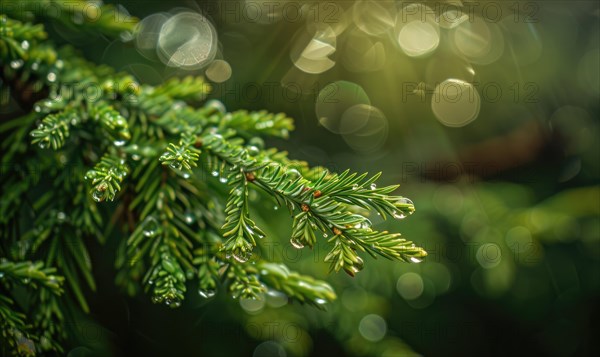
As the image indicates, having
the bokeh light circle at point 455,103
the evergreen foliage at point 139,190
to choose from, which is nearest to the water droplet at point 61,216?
the evergreen foliage at point 139,190

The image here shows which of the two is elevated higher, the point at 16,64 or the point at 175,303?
the point at 16,64

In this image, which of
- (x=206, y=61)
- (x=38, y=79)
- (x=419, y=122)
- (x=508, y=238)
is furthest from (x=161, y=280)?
(x=419, y=122)

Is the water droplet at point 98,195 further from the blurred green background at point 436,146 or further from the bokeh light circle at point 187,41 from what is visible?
the bokeh light circle at point 187,41

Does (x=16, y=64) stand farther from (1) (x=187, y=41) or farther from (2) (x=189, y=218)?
(1) (x=187, y=41)

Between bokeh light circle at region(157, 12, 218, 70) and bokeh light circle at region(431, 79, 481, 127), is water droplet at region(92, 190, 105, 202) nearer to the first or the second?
bokeh light circle at region(157, 12, 218, 70)

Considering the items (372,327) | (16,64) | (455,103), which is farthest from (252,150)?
(455,103)

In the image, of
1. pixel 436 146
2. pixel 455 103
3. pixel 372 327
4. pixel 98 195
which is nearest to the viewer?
pixel 98 195

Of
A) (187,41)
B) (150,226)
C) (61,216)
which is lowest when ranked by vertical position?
(61,216)

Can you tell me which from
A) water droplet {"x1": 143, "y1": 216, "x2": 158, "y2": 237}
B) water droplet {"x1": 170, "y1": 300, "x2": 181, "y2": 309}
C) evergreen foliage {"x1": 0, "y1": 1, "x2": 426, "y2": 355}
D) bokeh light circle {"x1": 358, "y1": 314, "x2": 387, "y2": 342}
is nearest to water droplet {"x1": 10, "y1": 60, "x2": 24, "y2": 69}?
evergreen foliage {"x1": 0, "y1": 1, "x2": 426, "y2": 355}

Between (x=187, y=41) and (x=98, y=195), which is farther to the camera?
(x=187, y=41)
